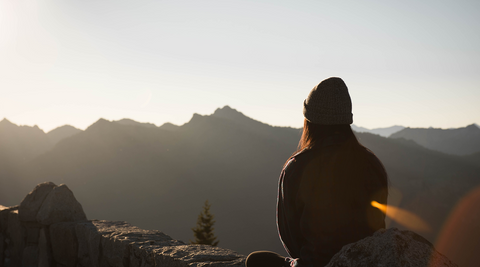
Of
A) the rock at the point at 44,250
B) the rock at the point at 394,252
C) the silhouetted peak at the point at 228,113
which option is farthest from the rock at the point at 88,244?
the silhouetted peak at the point at 228,113

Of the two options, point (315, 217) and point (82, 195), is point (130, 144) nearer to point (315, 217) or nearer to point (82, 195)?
point (82, 195)

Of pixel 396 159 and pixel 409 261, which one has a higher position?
pixel 409 261

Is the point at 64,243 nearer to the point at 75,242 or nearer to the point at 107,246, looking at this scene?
the point at 75,242

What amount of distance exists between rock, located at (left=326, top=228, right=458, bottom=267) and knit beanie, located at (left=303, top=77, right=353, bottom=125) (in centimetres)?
72

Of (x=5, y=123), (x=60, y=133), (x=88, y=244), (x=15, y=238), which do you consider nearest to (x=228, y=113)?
(x=60, y=133)

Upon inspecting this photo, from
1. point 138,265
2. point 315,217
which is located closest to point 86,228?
point 138,265

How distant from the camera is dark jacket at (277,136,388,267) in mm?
1439

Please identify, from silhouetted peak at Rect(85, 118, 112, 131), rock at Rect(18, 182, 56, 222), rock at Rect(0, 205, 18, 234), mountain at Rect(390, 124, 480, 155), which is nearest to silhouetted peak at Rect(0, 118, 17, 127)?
silhouetted peak at Rect(85, 118, 112, 131)

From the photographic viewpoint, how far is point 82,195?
286 ft

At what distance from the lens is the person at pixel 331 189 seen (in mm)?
1441

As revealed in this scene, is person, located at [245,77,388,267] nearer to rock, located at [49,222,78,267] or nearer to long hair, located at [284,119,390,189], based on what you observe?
long hair, located at [284,119,390,189]

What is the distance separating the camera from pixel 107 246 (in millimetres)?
3041

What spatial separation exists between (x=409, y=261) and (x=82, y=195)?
10103cm

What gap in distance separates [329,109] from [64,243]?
371cm
